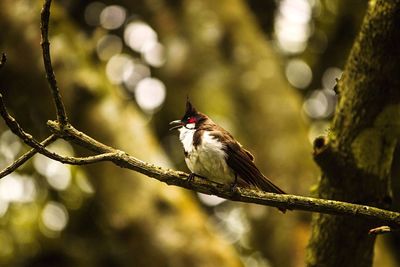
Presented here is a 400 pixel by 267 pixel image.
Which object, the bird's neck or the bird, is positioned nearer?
the bird

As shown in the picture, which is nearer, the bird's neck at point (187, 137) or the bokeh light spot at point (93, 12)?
the bird's neck at point (187, 137)

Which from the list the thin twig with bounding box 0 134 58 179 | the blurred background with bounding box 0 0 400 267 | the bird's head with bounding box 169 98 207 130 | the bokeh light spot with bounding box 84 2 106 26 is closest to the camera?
the thin twig with bounding box 0 134 58 179

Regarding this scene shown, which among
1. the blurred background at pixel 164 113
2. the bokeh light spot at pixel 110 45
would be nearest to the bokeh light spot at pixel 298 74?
the blurred background at pixel 164 113

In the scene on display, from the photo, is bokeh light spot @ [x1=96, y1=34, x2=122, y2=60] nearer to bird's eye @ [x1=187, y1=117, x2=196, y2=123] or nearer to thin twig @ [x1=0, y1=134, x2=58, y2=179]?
bird's eye @ [x1=187, y1=117, x2=196, y2=123]

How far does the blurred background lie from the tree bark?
231 millimetres

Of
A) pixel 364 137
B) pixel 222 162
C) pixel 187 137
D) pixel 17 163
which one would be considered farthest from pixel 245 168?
pixel 17 163

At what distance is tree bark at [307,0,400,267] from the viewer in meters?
3.57

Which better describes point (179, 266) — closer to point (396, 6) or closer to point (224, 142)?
point (224, 142)

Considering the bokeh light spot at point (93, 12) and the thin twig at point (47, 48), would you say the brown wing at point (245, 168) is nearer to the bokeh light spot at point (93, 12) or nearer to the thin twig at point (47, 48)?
the thin twig at point (47, 48)

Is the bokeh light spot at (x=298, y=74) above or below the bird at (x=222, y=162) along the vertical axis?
above

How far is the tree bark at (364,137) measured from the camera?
3568mm

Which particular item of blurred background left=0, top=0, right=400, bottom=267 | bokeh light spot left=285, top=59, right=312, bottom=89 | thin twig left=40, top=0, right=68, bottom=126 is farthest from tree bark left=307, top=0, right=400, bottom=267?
bokeh light spot left=285, top=59, right=312, bottom=89

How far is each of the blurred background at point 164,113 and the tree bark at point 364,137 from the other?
231mm

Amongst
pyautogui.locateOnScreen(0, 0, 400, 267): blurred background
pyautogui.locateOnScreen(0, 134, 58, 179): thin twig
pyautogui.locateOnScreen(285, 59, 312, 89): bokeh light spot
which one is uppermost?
pyautogui.locateOnScreen(285, 59, 312, 89): bokeh light spot
